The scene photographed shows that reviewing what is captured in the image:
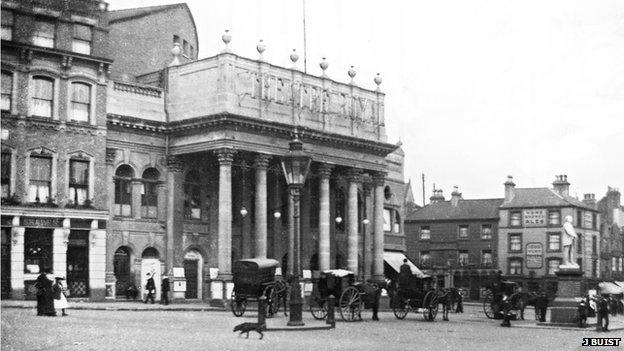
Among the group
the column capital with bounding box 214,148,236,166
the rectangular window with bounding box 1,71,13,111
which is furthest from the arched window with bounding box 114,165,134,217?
the rectangular window with bounding box 1,71,13,111

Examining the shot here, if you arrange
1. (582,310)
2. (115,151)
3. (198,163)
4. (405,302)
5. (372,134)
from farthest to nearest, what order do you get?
(372,134), (198,163), (115,151), (405,302), (582,310)

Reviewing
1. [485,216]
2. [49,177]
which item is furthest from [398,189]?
[49,177]

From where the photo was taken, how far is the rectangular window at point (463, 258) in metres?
78.9

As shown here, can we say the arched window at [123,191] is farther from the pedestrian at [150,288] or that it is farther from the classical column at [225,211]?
the classical column at [225,211]

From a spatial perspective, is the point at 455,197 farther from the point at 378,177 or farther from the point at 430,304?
the point at 430,304

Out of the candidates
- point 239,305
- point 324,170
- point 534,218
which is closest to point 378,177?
point 324,170

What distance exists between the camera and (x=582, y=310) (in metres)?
27.4

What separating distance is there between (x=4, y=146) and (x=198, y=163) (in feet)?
35.5

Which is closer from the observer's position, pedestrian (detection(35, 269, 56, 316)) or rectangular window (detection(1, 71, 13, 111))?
pedestrian (detection(35, 269, 56, 316))

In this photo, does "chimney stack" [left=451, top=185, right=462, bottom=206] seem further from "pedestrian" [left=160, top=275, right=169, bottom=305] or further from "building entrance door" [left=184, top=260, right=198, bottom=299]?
"pedestrian" [left=160, top=275, right=169, bottom=305]

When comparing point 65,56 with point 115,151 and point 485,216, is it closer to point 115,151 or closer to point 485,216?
point 115,151

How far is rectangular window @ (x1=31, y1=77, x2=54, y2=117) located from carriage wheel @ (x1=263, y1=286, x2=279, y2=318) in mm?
14116

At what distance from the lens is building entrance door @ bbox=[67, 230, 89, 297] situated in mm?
37688

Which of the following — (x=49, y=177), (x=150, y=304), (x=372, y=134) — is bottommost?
(x=150, y=304)
